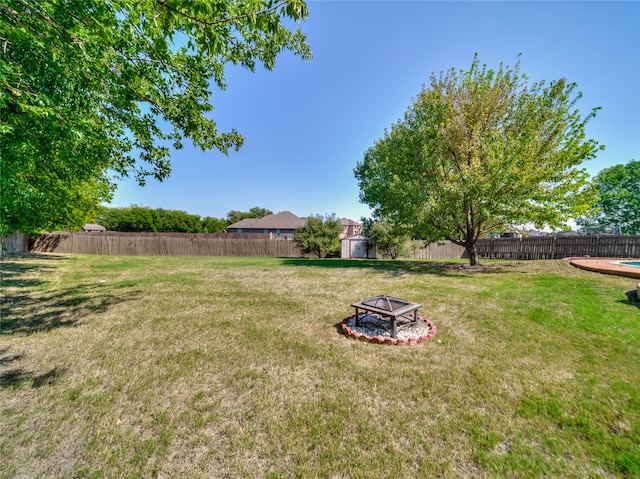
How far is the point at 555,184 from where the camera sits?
9.20m

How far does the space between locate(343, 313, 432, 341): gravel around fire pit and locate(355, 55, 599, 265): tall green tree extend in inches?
255

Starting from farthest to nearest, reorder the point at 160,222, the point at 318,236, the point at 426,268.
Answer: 1. the point at 160,222
2. the point at 318,236
3. the point at 426,268

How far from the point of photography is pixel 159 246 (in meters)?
21.6

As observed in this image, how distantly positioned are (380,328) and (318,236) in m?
15.5

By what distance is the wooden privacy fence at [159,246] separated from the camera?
20.3m

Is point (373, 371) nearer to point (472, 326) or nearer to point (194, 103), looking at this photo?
point (472, 326)

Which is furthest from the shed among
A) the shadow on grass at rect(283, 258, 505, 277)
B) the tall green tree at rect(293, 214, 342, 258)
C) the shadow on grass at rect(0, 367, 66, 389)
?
the shadow on grass at rect(0, 367, 66, 389)

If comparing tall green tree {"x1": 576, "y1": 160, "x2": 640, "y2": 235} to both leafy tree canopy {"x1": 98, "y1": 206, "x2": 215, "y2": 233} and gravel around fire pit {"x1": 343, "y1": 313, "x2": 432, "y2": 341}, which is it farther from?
leafy tree canopy {"x1": 98, "y1": 206, "x2": 215, "y2": 233}

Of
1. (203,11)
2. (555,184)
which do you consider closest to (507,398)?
(203,11)

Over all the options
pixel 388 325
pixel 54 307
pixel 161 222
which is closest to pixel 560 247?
pixel 388 325

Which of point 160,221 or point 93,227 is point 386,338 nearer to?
point 160,221

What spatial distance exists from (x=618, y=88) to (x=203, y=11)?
15338 millimetres

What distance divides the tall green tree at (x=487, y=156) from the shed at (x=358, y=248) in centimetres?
1030

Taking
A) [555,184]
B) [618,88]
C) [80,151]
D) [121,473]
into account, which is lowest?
[121,473]
